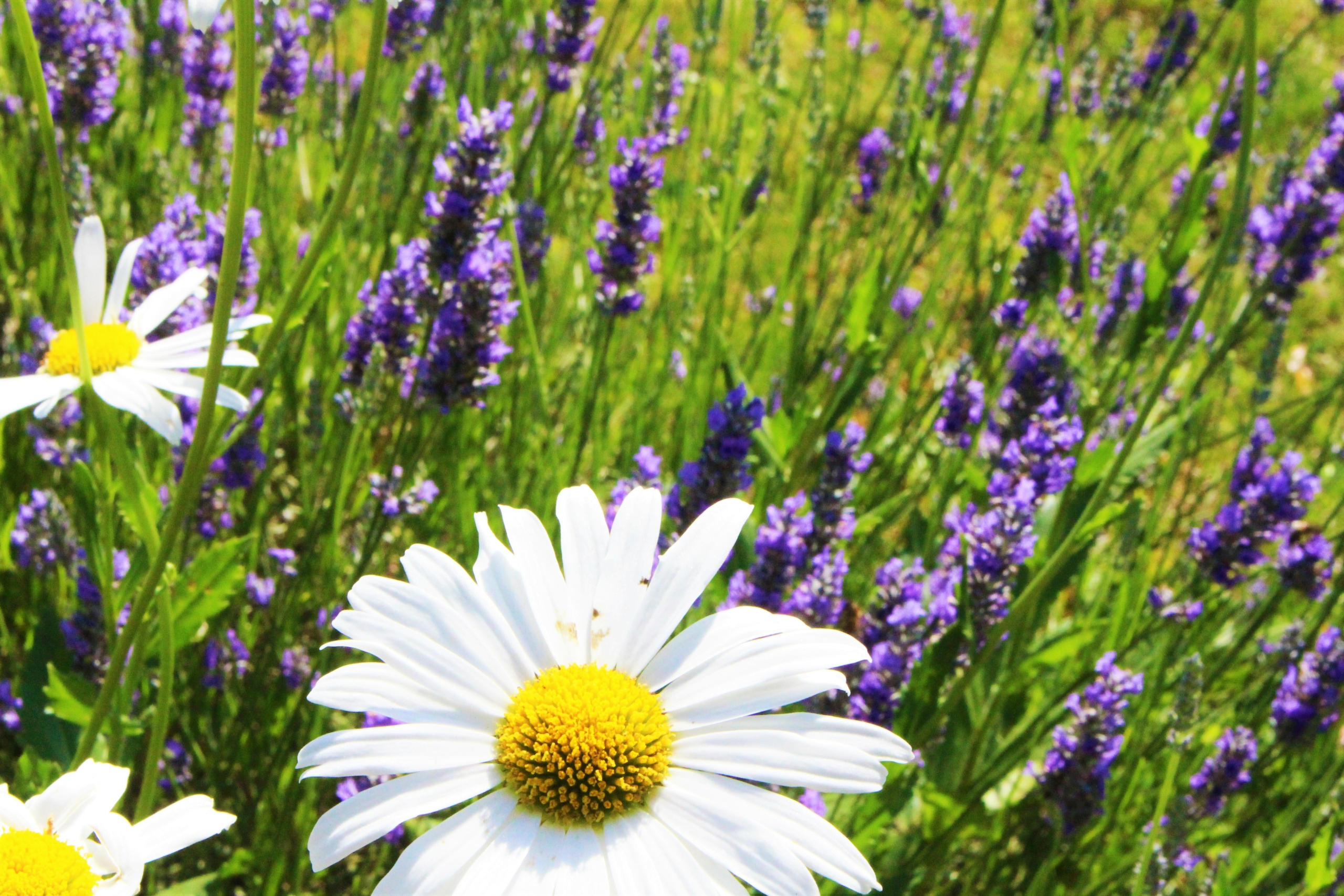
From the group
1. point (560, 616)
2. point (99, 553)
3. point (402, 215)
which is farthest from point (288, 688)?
point (402, 215)

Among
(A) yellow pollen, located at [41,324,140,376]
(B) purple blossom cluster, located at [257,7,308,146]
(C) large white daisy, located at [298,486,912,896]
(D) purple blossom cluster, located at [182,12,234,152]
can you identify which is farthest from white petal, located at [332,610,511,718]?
(D) purple blossom cluster, located at [182,12,234,152]

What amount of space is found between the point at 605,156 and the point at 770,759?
279 cm

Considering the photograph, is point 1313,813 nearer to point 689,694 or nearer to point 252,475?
point 689,694

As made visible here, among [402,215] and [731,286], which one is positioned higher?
[731,286]

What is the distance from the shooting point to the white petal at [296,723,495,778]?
0.92m

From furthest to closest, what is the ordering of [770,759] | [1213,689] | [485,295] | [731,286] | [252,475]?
[731,286], [1213,689], [252,475], [485,295], [770,759]

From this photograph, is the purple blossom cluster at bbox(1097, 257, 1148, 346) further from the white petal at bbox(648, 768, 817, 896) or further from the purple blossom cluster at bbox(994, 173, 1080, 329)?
the white petal at bbox(648, 768, 817, 896)

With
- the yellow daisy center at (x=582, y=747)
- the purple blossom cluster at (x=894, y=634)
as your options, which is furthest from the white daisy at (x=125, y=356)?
the purple blossom cluster at (x=894, y=634)

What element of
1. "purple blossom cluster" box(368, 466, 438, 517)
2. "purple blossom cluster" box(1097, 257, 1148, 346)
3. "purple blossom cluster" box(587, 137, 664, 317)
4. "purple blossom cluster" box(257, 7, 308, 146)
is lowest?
"purple blossom cluster" box(368, 466, 438, 517)

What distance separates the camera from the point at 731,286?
4.83m

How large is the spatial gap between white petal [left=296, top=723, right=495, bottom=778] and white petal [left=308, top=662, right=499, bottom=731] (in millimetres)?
14

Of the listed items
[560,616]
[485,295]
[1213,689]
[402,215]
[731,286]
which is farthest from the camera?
[731,286]

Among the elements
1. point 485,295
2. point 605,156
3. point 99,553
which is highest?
point 605,156

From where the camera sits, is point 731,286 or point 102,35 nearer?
point 102,35
